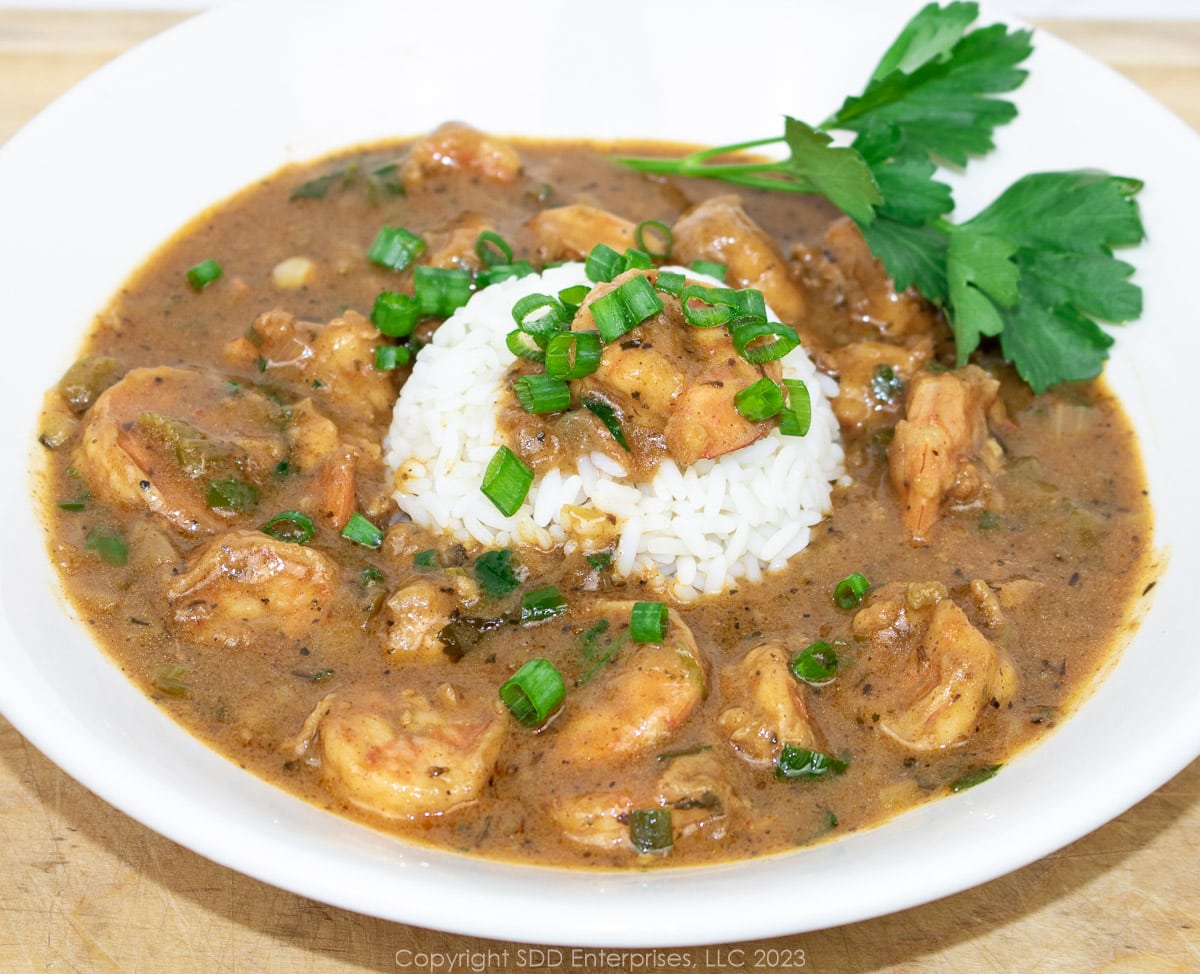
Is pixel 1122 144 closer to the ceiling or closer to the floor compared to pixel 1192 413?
closer to the ceiling

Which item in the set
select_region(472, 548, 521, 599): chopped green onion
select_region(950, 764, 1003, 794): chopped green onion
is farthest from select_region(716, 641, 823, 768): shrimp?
select_region(472, 548, 521, 599): chopped green onion

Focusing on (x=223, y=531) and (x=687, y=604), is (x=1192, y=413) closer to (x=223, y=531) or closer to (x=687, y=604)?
(x=687, y=604)

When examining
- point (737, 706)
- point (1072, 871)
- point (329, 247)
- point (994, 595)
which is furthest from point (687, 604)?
point (329, 247)

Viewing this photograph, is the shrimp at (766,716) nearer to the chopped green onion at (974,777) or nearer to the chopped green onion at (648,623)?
the chopped green onion at (648,623)

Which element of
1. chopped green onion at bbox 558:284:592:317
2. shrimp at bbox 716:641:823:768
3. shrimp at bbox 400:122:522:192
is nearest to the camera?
shrimp at bbox 716:641:823:768

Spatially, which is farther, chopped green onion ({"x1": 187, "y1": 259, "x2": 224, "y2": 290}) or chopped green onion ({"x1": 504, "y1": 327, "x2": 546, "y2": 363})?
chopped green onion ({"x1": 187, "y1": 259, "x2": 224, "y2": 290})

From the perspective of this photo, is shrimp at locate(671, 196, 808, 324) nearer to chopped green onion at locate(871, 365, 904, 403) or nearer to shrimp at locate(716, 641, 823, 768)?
chopped green onion at locate(871, 365, 904, 403)

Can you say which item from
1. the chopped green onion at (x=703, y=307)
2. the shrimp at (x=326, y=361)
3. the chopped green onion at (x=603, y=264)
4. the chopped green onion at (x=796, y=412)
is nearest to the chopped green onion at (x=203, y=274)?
the shrimp at (x=326, y=361)
